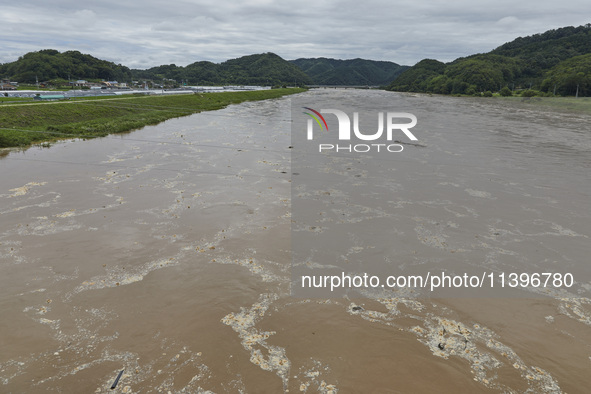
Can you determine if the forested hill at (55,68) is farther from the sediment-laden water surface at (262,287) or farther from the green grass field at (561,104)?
the green grass field at (561,104)

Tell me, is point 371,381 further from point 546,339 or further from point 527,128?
→ point 527,128

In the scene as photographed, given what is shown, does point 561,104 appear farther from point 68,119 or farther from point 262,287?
point 262,287

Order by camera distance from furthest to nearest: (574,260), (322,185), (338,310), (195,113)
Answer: (195,113) < (322,185) < (574,260) < (338,310)

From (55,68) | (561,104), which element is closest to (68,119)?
(561,104)

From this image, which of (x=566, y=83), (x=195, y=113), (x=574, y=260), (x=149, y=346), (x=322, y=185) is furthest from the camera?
(x=566, y=83)

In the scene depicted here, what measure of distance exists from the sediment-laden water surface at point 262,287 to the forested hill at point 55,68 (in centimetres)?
16302

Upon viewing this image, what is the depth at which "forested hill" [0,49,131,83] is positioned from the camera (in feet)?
506

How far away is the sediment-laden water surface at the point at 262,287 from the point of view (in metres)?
7.62

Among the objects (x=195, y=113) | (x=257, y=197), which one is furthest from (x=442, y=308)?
(x=195, y=113)

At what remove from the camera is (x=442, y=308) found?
995 centimetres

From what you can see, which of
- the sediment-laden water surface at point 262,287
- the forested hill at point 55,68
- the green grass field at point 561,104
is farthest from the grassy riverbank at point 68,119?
the forested hill at point 55,68

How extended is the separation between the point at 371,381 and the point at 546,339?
481 cm

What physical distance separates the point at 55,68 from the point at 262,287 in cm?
19666

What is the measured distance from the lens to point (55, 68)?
6334 inches
